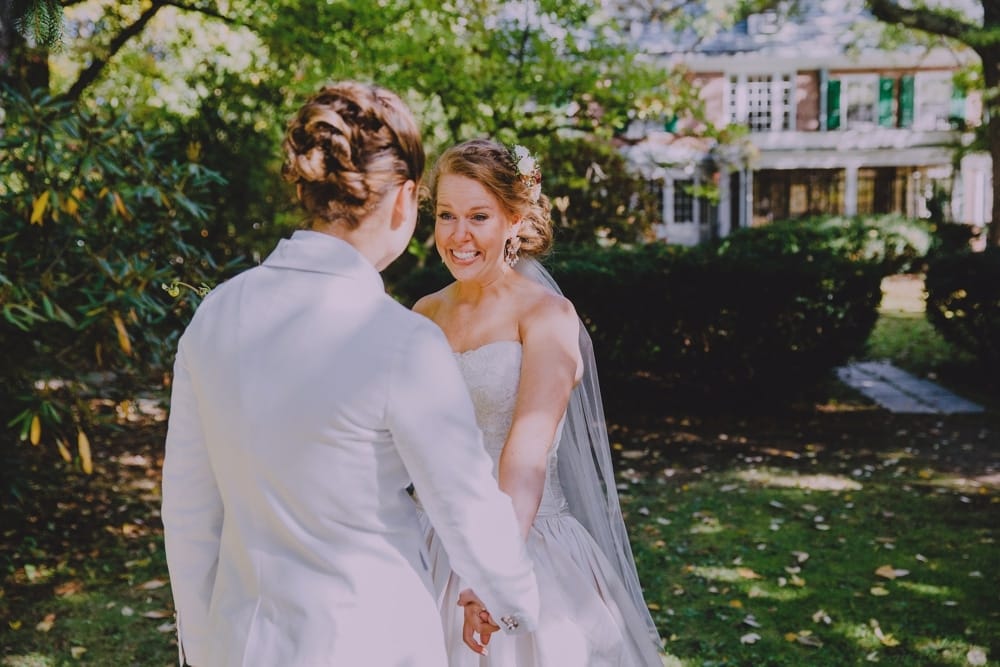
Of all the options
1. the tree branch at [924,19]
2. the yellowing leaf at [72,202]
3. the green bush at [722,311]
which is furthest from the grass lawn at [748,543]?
the tree branch at [924,19]

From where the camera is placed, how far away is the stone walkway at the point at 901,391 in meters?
9.47

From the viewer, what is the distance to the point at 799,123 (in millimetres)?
30328

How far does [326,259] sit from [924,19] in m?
13.0

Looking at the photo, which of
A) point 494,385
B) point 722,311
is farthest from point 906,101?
point 494,385

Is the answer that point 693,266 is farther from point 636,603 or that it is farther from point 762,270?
point 636,603

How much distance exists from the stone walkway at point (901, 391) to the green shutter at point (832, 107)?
19262 mm

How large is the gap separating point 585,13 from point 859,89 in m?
24.5

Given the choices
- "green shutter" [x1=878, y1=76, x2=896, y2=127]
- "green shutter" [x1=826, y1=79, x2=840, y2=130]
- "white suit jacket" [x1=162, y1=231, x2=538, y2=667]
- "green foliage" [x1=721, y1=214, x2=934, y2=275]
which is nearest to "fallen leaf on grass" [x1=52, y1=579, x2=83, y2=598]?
"white suit jacket" [x1=162, y1=231, x2=538, y2=667]

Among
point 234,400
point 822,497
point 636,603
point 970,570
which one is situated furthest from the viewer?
point 822,497

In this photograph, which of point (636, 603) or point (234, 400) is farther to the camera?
point (636, 603)

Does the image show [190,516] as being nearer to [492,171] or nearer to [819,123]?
[492,171]

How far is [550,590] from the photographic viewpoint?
2629 millimetres

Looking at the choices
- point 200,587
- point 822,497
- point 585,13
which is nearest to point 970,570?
point 822,497

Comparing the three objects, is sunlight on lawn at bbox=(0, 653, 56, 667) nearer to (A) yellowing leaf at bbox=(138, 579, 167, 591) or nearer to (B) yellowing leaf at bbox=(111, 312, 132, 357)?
(A) yellowing leaf at bbox=(138, 579, 167, 591)
